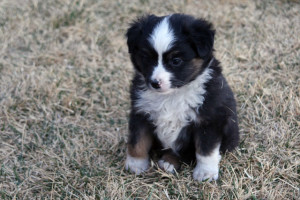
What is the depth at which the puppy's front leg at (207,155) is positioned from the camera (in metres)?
3.56

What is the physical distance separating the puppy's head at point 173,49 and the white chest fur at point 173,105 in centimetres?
11

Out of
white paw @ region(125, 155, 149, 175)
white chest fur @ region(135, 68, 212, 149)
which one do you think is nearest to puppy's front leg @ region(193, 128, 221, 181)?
white chest fur @ region(135, 68, 212, 149)

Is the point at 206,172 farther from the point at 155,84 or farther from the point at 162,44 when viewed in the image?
the point at 162,44

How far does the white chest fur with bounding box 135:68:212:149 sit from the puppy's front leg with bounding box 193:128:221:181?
0.18 metres

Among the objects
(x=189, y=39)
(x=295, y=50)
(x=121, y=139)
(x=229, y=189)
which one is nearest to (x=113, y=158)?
(x=121, y=139)

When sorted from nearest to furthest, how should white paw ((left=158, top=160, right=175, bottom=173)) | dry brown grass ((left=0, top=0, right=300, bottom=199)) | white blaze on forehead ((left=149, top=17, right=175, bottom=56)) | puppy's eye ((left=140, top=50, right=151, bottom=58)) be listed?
white blaze on forehead ((left=149, top=17, right=175, bottom=56)) < puppy's eye ((left=140, top=50, right=151, bottom=58)) < dry brown grass ((left=0, top=0, right=300, bottom=199)) < white paw ((left=158, top=160, right=175, bottom=173))

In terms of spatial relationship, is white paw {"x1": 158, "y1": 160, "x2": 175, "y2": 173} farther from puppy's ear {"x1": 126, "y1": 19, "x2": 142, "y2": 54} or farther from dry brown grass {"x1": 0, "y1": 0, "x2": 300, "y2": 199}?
puppy's ear {"x1": 126, "y1": 19, "x2": 142, "y2": 54}

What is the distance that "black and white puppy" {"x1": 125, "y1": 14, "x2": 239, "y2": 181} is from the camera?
11.3 feet

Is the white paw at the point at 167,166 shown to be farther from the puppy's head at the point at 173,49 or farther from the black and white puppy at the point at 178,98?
the puppy's head at the point at 173,49

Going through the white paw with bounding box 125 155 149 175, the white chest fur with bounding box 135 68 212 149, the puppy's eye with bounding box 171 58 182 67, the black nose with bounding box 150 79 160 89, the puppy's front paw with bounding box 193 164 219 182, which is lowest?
the white paw with bounding box 125 155 149 175

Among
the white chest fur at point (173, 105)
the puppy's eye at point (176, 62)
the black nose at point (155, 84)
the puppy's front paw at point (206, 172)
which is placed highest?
the puppy's eye at point (176, 62)

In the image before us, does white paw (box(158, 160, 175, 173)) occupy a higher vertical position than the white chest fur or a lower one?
lower

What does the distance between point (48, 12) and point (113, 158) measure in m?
3.55

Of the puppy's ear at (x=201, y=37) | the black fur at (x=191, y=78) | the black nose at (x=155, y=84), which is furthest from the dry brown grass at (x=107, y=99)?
the puppy's ear at (x=201, y=37)
